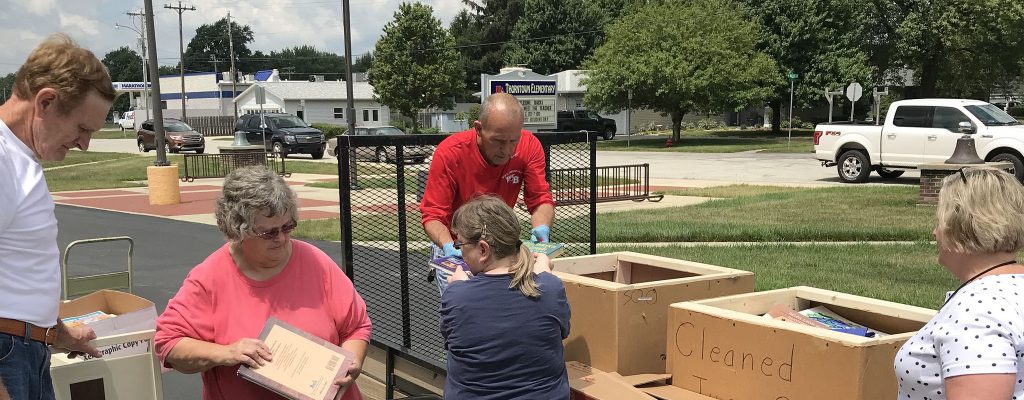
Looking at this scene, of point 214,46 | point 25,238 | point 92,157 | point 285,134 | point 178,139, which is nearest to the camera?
point 25,238

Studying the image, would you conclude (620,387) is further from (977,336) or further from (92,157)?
(92,157)

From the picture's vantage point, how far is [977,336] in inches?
71.5

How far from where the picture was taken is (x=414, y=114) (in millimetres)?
48781

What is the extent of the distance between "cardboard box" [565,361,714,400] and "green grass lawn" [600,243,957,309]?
369 centimetres

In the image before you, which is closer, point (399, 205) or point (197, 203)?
point (399, 205)

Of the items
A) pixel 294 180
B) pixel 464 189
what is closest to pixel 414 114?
pixel 294 180

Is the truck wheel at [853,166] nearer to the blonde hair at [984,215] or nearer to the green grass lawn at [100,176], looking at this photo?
the blonde hair at [984,215]

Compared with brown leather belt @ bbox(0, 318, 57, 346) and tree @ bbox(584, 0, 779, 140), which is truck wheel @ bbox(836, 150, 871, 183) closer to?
brown leather belt @ bbox(0, 318, 57, 346)

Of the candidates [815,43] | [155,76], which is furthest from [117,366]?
[815,43]

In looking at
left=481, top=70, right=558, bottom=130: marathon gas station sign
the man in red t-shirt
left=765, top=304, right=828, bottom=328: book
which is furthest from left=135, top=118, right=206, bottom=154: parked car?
left=765, top=304, right=828, bottom=328: book

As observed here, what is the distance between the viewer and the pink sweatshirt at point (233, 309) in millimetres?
2812

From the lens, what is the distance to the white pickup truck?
1564cm

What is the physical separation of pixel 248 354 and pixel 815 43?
150 feet

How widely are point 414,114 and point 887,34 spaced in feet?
92.6
